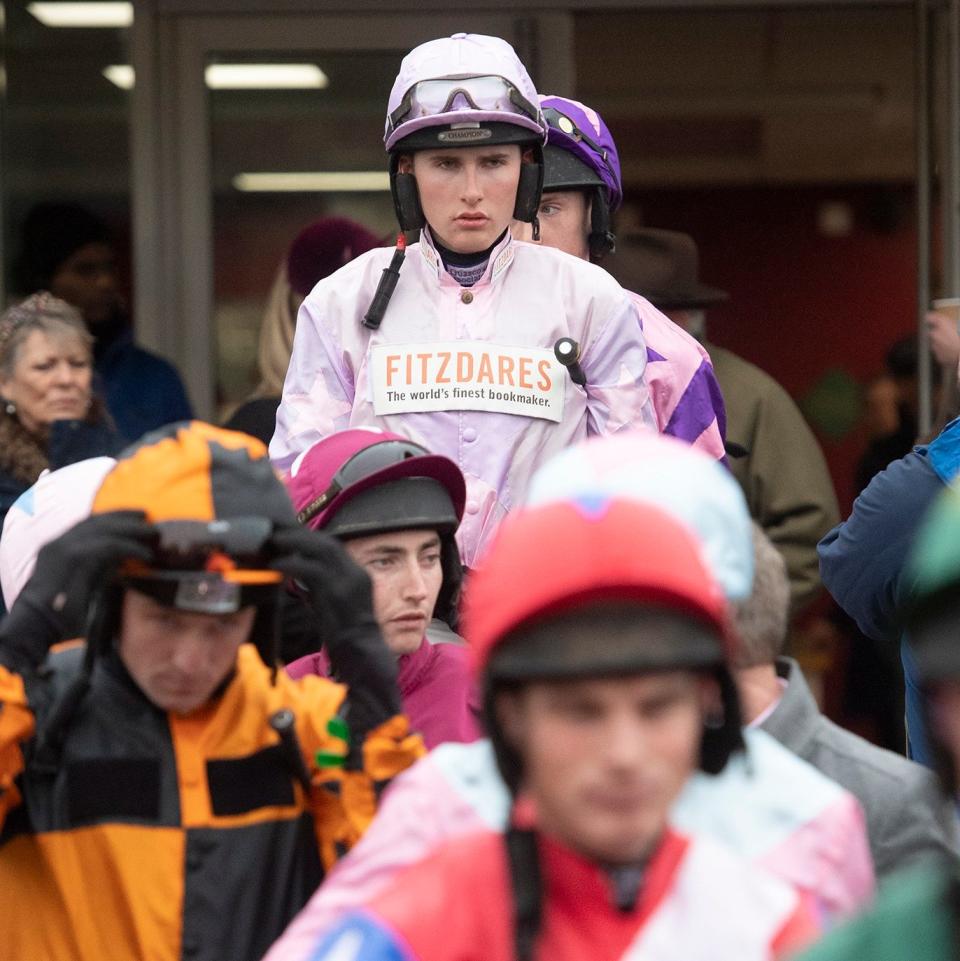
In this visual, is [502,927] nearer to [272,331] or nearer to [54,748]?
[54,748]

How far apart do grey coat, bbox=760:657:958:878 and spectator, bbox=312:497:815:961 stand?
0.69 m

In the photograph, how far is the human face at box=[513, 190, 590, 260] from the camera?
195 inches

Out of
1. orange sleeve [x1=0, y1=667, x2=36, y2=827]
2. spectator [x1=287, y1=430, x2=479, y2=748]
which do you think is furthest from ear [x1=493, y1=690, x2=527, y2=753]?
spectator [x1=287, y1=430, x2=479, y2=748]

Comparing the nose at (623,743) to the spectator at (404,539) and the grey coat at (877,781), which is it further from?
the spectator at (404,539)

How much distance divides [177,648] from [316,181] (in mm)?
4975

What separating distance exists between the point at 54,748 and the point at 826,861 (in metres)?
1.08

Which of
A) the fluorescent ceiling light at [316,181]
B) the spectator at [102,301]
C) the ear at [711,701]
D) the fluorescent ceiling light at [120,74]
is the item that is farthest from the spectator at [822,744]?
the fluorescent ceiling light at [120,74]

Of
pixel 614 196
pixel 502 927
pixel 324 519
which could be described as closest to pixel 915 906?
pixel 502 927

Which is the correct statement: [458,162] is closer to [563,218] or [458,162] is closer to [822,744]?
[563,218]

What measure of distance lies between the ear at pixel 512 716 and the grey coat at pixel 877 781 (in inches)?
30.0

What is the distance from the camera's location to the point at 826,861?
2.45m

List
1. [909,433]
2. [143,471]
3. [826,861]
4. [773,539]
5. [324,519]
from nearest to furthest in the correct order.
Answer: [826,861]
[143,471]
[324,519]
[773,539]
[909,433]

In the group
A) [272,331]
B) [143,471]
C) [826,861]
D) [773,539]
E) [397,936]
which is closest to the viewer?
[397,936]

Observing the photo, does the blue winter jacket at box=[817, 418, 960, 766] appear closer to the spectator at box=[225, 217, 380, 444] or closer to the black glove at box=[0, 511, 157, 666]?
the black glove at box=[0, 511, 157, 666]
